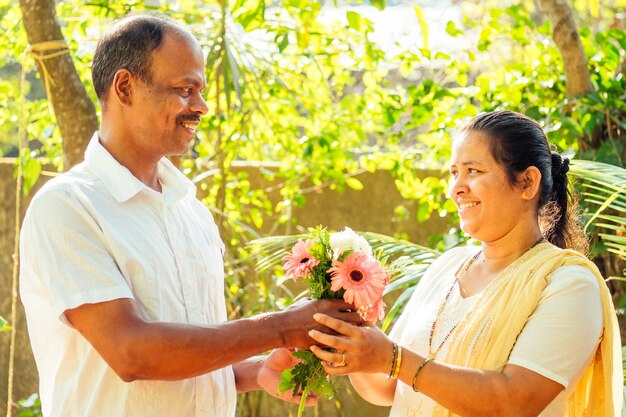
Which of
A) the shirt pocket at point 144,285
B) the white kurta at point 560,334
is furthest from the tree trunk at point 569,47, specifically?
the shirt pocket at point 144,285

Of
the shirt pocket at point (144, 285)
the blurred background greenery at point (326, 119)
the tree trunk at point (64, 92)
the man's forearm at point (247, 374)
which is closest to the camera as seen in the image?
the shirt pocket at point (144, 285)

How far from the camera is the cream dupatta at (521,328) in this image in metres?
2.34

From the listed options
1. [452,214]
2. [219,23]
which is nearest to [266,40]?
[219,23]

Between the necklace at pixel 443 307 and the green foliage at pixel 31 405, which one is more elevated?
the necklace at pixel 443 307

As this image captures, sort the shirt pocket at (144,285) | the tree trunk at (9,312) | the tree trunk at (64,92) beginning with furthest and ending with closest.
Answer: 1. the tree trunk at (9,312)
2. the tree trunk at (64,92)
3. the shirt pocket at (144,285)

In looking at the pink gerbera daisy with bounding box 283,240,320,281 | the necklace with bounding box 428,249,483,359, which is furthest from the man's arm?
the necklace with bounding box 428,249,483,359

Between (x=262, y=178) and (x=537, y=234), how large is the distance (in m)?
2.98

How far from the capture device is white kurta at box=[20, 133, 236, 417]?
2.12 m

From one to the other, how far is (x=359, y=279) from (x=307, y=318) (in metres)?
0.17

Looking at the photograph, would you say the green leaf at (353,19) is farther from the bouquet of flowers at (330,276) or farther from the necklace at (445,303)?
the bouquet of flowers at (330,276)

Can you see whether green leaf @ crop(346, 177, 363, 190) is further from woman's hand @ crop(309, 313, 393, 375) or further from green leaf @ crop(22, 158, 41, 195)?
woman's hand @ crop(309, 313, 393, 375)

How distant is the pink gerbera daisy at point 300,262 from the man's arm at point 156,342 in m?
0.21

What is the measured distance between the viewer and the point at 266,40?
4.50 m

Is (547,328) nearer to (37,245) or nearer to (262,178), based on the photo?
(37,245)
